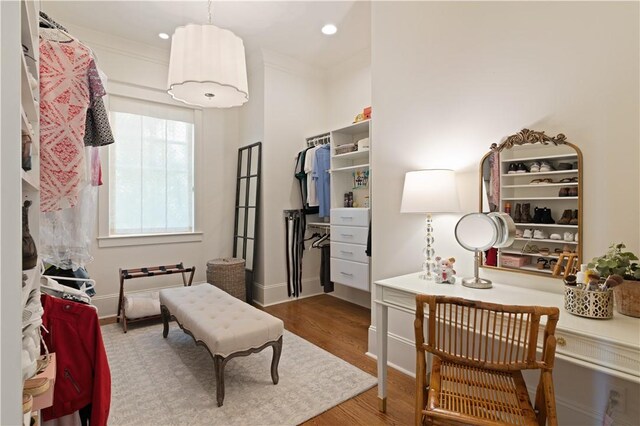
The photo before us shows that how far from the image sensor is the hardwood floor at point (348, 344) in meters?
1.84

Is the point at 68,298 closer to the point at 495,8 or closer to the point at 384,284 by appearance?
the point at 384,284

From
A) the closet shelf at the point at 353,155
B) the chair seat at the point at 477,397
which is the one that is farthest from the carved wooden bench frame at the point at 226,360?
the closet shelf at the point at 353,155

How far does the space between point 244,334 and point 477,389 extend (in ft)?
4.24

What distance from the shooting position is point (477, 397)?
4.15 feet

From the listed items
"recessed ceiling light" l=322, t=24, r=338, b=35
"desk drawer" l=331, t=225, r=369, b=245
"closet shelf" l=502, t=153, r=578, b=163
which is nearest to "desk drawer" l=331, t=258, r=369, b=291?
"desk drawer" l=331, t=225, r=369, b=245

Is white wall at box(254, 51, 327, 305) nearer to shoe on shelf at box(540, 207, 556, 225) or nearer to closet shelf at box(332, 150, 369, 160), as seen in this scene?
closet shelf at box(332, 150, 369, 160)

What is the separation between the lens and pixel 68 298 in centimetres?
147

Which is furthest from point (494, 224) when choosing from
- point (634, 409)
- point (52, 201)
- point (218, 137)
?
point (218, 137)

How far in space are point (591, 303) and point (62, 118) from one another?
2.21 meters

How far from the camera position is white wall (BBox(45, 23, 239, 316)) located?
3.47m

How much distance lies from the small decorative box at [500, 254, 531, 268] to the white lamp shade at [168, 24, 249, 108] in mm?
2095

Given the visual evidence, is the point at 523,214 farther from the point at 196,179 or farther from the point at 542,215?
the point at 196,179

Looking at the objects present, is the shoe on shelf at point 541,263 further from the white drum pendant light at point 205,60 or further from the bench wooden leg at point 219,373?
the white drum pendant light at point 205,60

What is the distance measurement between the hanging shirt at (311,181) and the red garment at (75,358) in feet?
8.91
